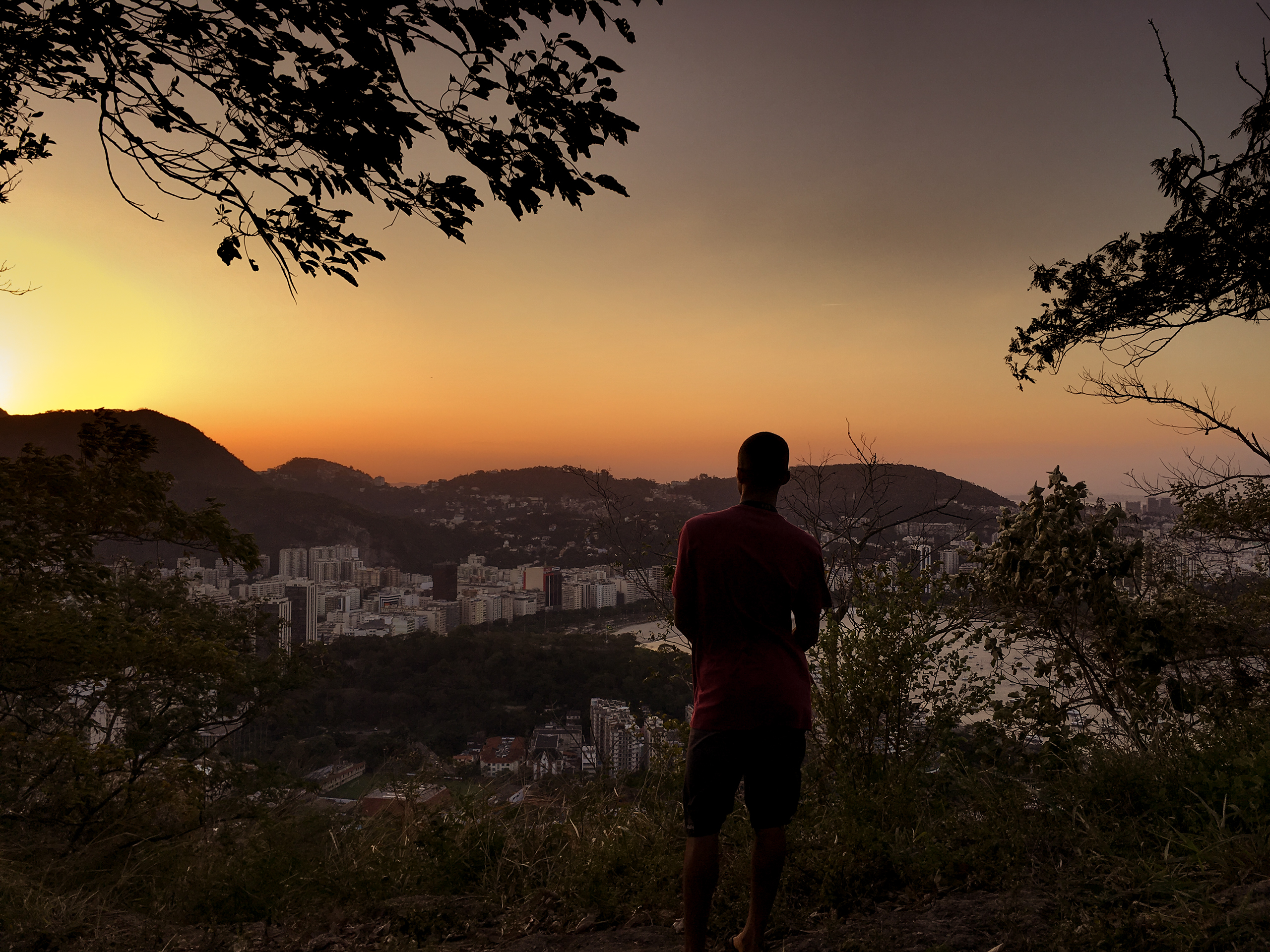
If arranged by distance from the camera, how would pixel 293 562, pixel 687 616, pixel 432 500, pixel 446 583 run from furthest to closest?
pixel 432 500 → pixel 446 583 → pixel 293 562 → pixel 687 616

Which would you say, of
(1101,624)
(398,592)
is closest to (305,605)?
(398,592)

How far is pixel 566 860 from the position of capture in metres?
3.20

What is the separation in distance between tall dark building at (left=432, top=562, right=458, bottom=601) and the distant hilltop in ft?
6.33

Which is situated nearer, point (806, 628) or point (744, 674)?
point (744, 674)

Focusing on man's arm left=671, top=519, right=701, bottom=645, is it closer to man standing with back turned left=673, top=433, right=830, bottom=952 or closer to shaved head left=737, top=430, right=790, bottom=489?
man standing with back turned left=673, top=433, right=830, bottom=952

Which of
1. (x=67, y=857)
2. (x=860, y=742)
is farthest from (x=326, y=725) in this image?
(x=860, y=742)

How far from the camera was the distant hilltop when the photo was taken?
6168 mm

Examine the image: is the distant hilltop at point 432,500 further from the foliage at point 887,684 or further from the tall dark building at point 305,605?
the tall dark building at point 305,605

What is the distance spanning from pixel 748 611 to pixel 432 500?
5240cm

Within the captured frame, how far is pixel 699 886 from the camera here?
203 cm

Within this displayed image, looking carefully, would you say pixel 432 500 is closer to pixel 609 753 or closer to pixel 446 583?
pixel 446 583

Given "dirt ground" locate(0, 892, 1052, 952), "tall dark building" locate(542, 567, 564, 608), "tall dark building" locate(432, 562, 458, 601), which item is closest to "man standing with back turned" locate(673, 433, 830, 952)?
"dirt ground" locate(0, 892, 1052, 952)

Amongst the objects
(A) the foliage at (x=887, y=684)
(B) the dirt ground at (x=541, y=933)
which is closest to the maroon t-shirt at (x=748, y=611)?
(B) the dirt ground at (x=541, y=933)

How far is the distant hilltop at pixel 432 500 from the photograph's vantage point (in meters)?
6.17
